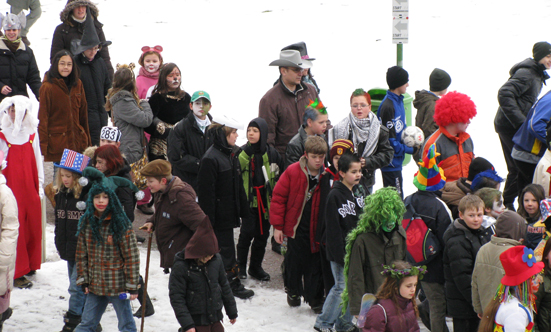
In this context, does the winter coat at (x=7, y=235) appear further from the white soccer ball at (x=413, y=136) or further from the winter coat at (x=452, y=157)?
the white soccer ball at (x=413, y=136)

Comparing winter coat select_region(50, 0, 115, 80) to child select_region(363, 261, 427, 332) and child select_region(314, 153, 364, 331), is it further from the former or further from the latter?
child select_region(363, 261, 427, 332)

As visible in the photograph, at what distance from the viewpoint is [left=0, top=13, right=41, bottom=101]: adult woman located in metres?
9.33

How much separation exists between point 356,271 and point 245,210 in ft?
6.23

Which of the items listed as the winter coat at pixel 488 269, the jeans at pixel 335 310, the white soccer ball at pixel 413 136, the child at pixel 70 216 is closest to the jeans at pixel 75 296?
the child at pixel 70 216

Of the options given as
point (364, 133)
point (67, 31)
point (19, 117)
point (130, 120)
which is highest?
point (67, 31)

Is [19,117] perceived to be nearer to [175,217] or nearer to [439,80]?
[175,217]

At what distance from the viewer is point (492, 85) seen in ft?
48.3

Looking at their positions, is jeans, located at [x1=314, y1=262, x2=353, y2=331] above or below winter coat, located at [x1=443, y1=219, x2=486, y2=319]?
below

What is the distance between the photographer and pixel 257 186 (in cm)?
774

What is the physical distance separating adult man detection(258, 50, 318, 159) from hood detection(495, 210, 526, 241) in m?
3.45

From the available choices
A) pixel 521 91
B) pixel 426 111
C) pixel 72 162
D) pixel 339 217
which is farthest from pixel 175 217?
pixel 521 91

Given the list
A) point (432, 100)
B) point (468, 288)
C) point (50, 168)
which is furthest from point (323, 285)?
point (50, 168)

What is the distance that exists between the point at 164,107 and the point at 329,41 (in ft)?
31.3

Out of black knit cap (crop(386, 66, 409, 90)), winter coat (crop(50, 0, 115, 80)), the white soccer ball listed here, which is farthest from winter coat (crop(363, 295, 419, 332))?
winter coat (crop(50, 0, 115, 80))
